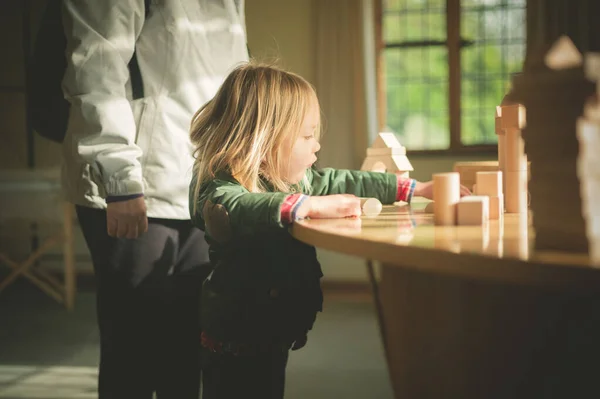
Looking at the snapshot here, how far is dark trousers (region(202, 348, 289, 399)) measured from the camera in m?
1.38

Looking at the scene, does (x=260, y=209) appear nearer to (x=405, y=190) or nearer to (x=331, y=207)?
(x=331, y=207)

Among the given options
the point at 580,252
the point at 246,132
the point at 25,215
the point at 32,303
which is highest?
the point at 246,132

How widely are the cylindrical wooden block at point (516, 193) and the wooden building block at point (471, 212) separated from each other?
0.29 meters

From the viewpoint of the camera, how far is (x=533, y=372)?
0.81m

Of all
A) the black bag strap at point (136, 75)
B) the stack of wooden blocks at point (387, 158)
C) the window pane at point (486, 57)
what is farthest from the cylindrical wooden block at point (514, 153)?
the window pane at point (486, 57)

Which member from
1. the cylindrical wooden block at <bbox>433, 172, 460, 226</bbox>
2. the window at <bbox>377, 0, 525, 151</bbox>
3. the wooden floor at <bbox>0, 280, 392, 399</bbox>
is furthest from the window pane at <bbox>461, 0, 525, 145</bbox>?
the cylindrical wooden block at <bbox>433, 172, 460, 226</bbox>

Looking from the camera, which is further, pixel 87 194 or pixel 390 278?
pixel 87 194

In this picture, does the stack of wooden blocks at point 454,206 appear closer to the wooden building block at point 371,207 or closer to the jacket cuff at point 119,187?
the wooden building block at point 371,207

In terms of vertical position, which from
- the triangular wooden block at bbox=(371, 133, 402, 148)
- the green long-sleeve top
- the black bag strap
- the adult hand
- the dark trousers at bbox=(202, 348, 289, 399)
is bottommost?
the dark trousers at bbox=(202, 348, 289, 399)

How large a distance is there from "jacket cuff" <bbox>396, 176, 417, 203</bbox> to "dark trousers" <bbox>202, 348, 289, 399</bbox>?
438 mm

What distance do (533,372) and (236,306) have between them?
2.23ft

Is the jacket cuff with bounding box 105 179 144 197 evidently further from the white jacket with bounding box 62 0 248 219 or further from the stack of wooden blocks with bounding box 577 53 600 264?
the stack of wooden blocks with bounding box 577 53 600 264

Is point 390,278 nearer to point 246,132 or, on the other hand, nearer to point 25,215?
point 246,132

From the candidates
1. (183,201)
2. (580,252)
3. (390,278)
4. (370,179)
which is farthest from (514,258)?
(183,201)
